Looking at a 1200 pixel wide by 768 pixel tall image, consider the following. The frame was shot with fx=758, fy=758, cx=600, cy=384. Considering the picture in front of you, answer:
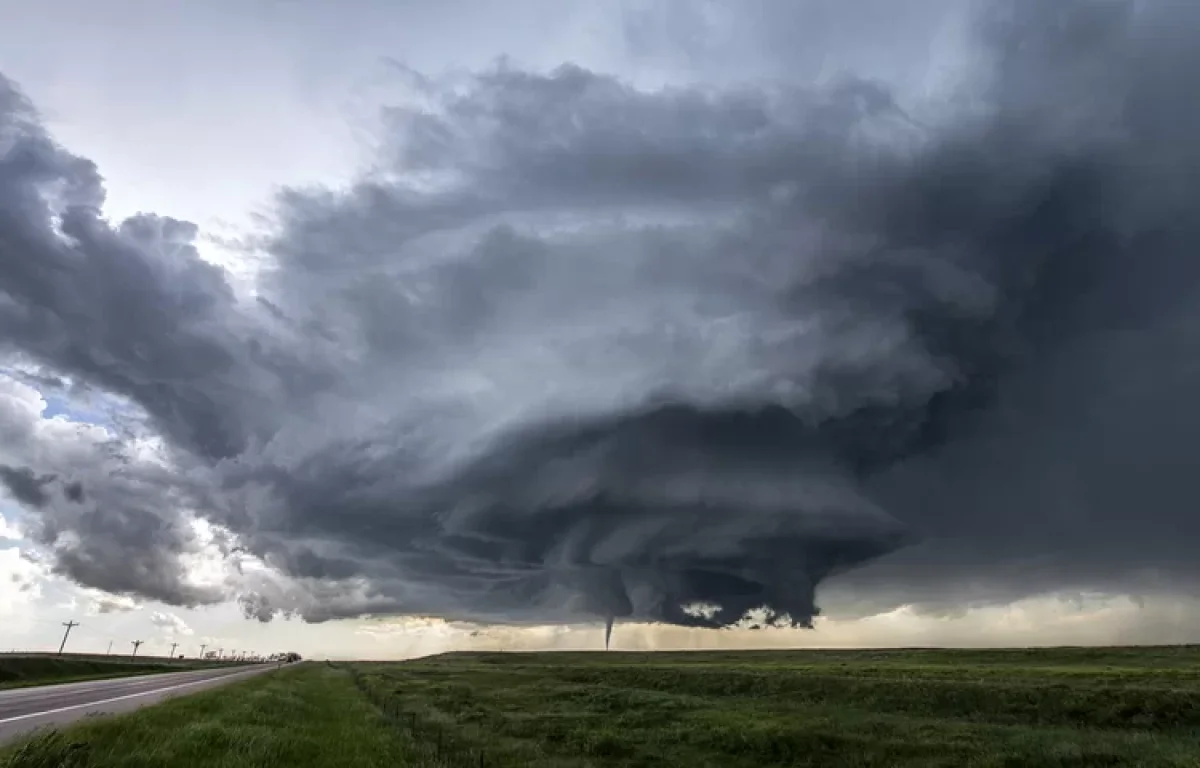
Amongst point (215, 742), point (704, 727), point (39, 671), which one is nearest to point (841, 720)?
point (704, 727)

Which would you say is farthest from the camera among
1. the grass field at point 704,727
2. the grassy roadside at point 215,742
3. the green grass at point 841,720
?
the green grass at point 841,720

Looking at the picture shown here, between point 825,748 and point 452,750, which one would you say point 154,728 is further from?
point 825,748

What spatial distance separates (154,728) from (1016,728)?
2178 inches

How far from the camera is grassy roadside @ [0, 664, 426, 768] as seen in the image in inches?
1085

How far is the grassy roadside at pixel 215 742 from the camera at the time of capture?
→ 2755 centimetres

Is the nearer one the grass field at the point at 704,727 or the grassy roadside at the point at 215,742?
the grassy roadside at the point at 215,742

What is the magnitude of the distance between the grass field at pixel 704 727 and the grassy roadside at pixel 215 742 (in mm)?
130

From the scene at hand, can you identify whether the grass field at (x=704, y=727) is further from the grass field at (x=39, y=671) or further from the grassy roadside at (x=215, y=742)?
the grass field at (x=39, y=671)

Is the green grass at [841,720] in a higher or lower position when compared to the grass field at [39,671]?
lower

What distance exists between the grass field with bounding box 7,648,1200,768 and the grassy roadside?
130 mm

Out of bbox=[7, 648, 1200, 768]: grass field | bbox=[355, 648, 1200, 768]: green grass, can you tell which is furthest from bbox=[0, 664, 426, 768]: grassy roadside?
bbox=[355, 648, 1200, 768]: green grass

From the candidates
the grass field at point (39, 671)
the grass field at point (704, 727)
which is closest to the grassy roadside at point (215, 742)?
the grass field at point (704, 727)

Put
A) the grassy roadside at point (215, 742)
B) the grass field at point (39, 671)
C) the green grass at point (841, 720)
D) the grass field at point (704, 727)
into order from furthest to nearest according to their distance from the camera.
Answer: the grass field at point (39, 671), the green grass at point (841, 720), the grass field at point (704, 727), the grassy roadside at point (215, 742)

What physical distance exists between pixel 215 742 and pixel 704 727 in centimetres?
3380
